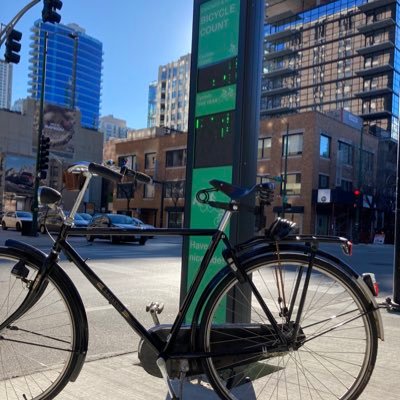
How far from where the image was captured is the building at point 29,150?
71.9 metres

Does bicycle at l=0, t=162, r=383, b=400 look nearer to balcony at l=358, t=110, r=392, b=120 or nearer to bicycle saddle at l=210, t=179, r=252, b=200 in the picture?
bicycle saddle at l=210, t=179, r=252, b=200

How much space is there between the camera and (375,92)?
75312 mm

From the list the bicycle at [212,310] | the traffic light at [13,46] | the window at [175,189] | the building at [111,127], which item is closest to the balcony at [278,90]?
the window at [175,189]

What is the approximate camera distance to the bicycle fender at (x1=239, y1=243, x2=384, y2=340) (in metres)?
2.74

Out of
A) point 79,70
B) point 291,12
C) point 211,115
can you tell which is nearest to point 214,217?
point 211,115

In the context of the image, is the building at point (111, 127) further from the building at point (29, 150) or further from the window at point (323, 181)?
the window at point (323, 181)

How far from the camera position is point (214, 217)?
13.7ft

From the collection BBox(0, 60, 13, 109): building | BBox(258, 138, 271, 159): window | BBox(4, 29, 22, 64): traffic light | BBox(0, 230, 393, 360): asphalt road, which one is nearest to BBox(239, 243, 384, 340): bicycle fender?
BBox(0, 230, 393, 360): asphalt road

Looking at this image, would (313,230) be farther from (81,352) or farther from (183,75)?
(183,75)

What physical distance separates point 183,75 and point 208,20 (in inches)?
5710

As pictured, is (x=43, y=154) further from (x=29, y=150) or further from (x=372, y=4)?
(x=372, y=4)

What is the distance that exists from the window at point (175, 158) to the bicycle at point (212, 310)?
5216 cm

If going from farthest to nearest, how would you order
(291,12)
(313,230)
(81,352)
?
(291,12), (313,230), (81,352)

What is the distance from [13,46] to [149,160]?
142 feet
